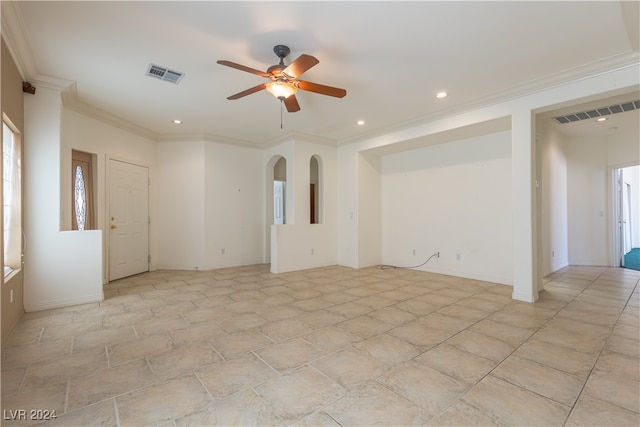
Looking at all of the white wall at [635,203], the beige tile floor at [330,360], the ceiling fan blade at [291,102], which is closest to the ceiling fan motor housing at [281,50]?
the ceiling fan blade at [291,102]

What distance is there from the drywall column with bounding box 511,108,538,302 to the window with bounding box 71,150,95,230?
6378 millimetres

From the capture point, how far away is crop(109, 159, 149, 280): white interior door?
4.93m

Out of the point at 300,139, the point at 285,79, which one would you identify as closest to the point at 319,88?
the point at 285,79

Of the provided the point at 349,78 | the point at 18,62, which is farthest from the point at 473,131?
the point at 18,62

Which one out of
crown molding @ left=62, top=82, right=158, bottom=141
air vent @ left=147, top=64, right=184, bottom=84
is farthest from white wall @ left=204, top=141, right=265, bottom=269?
air vent @ left=147, top=64, right=184, bottom=84

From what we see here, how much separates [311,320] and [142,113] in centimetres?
416

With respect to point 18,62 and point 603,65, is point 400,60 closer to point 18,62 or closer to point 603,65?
point 603,65

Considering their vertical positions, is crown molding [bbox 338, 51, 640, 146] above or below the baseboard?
above

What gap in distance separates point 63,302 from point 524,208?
595cm

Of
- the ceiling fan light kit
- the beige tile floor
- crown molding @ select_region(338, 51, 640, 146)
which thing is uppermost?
crown molding @ select_region(338, 51, 640, 146)

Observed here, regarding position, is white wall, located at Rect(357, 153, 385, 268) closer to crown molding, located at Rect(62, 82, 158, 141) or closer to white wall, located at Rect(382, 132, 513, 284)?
white wall, located at Rect(382, 132, 513, 284)

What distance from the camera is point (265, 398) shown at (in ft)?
5.87

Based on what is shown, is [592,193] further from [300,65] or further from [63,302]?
[63,302]

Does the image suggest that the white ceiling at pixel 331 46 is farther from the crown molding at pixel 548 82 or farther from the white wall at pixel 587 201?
the white wall at pixel 587 201
